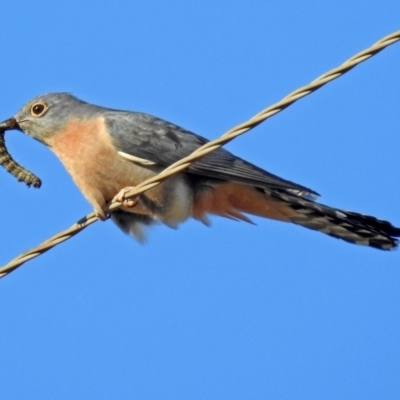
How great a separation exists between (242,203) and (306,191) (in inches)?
31.6

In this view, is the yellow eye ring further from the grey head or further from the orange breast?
the orange breast

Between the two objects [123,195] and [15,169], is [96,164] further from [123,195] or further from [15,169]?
[15,169]

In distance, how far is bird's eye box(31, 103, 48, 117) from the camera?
9805mm

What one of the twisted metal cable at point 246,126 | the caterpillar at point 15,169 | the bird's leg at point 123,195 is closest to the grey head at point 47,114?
the caterpillar at point 15,169

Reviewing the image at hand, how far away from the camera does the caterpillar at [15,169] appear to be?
9.40 m

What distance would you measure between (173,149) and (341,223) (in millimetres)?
1730

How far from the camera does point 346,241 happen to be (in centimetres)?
880

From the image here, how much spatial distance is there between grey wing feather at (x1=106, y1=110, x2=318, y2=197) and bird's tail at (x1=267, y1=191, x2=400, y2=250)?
0.41 ft

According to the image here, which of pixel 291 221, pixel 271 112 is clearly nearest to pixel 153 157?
pixel 291 221

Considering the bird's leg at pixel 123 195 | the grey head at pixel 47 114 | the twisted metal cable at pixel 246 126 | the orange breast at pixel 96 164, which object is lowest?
the twisted metal cable at pixel 246 126

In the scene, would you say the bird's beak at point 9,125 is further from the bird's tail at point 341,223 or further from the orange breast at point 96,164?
the bird's tail at point 341,223

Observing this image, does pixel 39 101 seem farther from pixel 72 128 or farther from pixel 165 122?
pixel 165 122

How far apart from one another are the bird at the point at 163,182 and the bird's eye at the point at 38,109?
5cm

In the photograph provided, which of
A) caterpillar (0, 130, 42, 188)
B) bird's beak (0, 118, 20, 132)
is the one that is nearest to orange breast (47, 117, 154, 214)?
caterpillar (0, 130, 42, 188)
